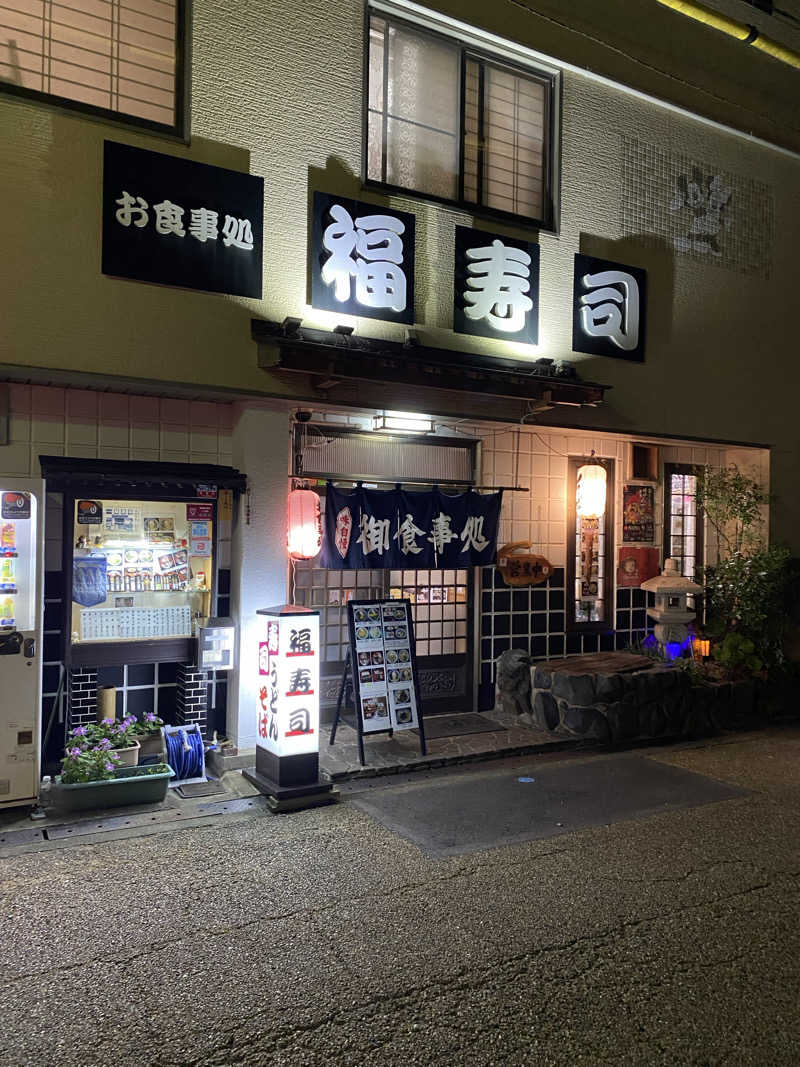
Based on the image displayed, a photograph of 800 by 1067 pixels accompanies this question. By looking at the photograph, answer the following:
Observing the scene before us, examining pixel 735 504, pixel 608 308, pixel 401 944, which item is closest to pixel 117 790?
pixel 401 944

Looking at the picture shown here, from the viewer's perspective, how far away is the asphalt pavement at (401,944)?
4.63 metres

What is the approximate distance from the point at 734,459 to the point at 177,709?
1095 cm

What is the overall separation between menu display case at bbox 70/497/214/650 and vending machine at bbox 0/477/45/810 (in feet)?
3.09

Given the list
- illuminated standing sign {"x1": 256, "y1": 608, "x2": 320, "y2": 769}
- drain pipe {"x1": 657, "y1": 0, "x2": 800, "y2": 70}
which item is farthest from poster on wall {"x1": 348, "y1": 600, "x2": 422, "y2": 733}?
drain pipe {"x1": 657, "y1": 0, "x2": 800, "y2": 70}

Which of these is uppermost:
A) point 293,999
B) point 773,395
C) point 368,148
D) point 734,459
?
point 368,148

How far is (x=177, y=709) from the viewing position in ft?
32.8

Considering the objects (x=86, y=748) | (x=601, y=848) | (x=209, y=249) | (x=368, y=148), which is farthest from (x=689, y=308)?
(x=86, y=748)

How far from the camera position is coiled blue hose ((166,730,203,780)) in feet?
30.7

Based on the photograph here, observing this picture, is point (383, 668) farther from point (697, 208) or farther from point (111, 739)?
point (697, 208)

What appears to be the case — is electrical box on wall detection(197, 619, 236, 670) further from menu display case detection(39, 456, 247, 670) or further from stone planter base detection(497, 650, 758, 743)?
stone planter base detection(497, 650, 758, 743)

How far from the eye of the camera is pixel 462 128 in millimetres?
11172

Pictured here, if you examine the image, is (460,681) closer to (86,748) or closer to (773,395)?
(86,748)

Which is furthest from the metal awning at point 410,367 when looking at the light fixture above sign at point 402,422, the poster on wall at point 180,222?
the light fixture above sign at point 402,422

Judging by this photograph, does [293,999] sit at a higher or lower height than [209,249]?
lower
